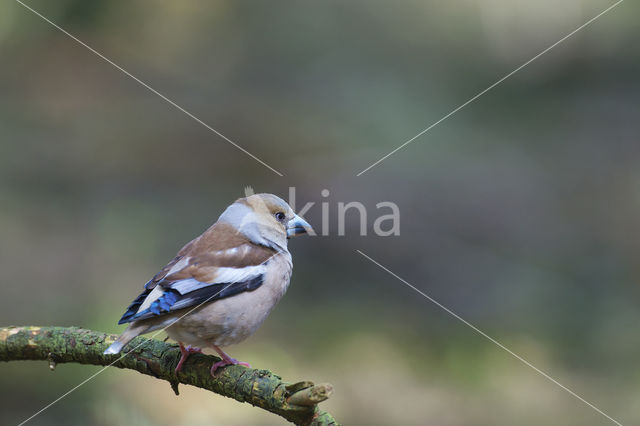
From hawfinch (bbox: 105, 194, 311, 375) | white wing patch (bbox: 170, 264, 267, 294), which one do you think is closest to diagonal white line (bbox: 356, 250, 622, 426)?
hawfinch (bbox: 105, 194, 311, 375)

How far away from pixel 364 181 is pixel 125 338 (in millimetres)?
5509

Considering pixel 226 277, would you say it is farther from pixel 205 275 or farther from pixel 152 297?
pixel 152 297

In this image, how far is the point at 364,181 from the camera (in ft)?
25.6

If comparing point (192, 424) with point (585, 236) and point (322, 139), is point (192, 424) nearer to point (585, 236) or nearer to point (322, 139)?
point (322, 139)

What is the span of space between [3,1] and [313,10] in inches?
151

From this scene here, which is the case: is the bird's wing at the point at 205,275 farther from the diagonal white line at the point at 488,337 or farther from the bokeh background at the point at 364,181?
the diagonal white line at the point at 488,337

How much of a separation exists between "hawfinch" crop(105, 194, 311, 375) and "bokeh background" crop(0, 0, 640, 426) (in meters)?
1.93

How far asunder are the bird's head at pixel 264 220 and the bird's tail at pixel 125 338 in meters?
0.85

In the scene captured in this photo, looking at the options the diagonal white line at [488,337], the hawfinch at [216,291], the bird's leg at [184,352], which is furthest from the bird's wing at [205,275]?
the diagonal white line at [488,337]

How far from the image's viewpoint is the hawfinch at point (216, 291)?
2.61 metres

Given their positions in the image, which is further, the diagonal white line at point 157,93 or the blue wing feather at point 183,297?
the diagonal white line at point 157,93

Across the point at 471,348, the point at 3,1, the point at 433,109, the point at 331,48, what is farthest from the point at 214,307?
the point at 331,48

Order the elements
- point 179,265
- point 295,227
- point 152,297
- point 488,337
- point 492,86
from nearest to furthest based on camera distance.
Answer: point 152,297 < point 179,265 < point 295,227 < point 488,337 < point 492,86

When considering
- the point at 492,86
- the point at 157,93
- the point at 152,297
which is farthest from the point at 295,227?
the point at 492,86
